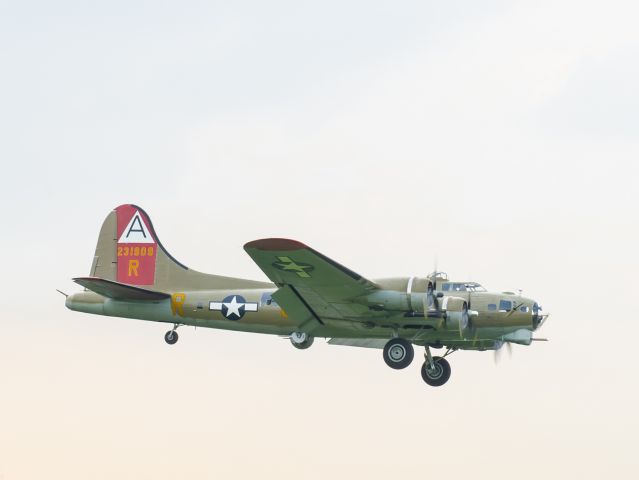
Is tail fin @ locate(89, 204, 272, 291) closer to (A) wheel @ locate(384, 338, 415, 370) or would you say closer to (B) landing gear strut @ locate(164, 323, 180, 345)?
(B) landing gear strut @ locate(164, 323, 180, 345)

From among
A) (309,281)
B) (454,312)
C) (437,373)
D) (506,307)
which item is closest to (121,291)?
(309,281)

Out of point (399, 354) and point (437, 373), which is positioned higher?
point (399, 354)

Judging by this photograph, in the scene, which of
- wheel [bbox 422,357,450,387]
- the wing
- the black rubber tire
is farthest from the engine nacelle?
the black rubber tire

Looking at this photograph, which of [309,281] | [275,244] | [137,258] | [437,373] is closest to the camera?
[275,244]

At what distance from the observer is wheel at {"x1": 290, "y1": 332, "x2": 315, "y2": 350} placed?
106 ft

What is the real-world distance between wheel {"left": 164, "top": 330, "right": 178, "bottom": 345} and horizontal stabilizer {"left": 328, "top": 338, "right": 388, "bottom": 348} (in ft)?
15.4

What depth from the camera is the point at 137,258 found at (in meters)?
36.2

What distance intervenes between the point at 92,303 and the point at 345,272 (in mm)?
8987

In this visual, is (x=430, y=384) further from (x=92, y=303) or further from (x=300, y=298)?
(x=92, y=303)

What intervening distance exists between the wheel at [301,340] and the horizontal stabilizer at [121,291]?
418 cm

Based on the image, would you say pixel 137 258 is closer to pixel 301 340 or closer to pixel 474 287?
pixel 301 340

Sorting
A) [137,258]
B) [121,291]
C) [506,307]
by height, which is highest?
[137,258]

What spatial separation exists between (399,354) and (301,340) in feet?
9.88

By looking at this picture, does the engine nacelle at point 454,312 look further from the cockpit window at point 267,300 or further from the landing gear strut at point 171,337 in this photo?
the landing gear strut at point 171,337
